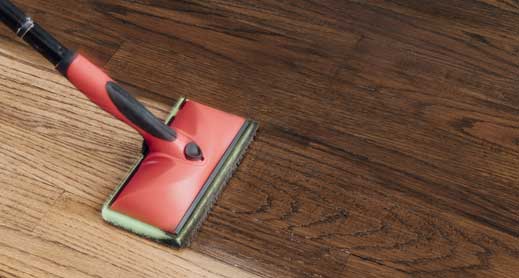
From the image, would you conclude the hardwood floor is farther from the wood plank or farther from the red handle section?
the red handle section

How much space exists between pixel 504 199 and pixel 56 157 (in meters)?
0.69

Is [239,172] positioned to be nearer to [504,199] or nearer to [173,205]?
[173,205]

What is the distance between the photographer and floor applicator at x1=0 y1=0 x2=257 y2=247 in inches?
36.9

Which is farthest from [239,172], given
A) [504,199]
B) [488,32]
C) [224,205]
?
[488,32]

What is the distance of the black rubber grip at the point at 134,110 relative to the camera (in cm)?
94

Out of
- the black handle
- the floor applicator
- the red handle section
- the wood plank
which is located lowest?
the wood plank

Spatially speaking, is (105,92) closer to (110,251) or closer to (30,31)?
(30,31)

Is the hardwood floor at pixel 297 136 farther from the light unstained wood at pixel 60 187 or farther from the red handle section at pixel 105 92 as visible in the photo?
the red handle section at pixel 105 92

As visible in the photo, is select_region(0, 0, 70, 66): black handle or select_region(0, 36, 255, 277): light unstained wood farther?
select_region(0, 36, 255, 277): light unstained wood

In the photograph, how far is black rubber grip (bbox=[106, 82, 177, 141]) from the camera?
937 millimetres

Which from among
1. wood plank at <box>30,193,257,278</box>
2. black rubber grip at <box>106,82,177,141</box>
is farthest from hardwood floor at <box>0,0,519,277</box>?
black rubber grip at <box>106,82,177,141</box>

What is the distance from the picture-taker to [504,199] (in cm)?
108

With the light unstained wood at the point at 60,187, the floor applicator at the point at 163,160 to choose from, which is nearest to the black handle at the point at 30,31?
the floor applicator at the point at 163,160

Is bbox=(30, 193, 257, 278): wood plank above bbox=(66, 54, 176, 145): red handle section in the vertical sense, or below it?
below
